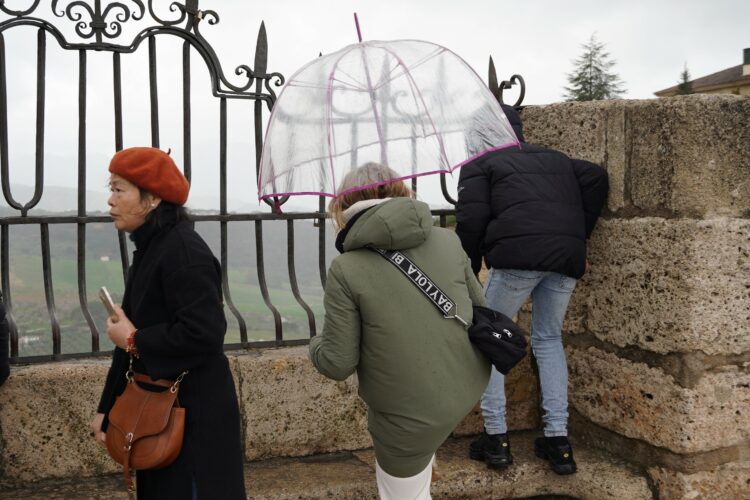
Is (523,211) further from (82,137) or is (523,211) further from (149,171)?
(82,137)

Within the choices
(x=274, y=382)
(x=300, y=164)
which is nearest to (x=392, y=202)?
(x=300, y=164)

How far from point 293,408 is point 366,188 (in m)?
1.65

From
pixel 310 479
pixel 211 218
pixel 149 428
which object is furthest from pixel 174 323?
pixel 211 218

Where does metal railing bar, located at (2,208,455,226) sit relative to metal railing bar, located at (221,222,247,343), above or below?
→ above

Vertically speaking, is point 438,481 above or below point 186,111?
below

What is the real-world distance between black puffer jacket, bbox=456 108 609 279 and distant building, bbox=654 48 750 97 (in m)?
34.9

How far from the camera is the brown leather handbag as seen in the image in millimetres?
2254

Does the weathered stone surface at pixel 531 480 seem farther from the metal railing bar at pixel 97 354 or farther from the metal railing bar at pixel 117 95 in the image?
the metal railing bar at pixel 117 95

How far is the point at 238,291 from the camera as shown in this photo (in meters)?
4.04

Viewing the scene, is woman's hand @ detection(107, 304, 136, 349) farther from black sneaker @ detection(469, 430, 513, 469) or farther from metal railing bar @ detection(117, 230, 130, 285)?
black sneaker @ detection(469, 430, 513, 469)

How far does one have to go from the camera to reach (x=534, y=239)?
335cm

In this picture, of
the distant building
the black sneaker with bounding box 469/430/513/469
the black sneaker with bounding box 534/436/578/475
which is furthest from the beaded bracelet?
the distant building

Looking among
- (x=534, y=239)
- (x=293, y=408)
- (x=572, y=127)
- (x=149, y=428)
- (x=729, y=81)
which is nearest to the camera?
(x=149, y=428)

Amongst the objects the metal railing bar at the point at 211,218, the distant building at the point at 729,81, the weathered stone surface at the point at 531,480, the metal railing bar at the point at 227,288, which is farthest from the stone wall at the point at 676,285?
the distant building at the point at 729,81
